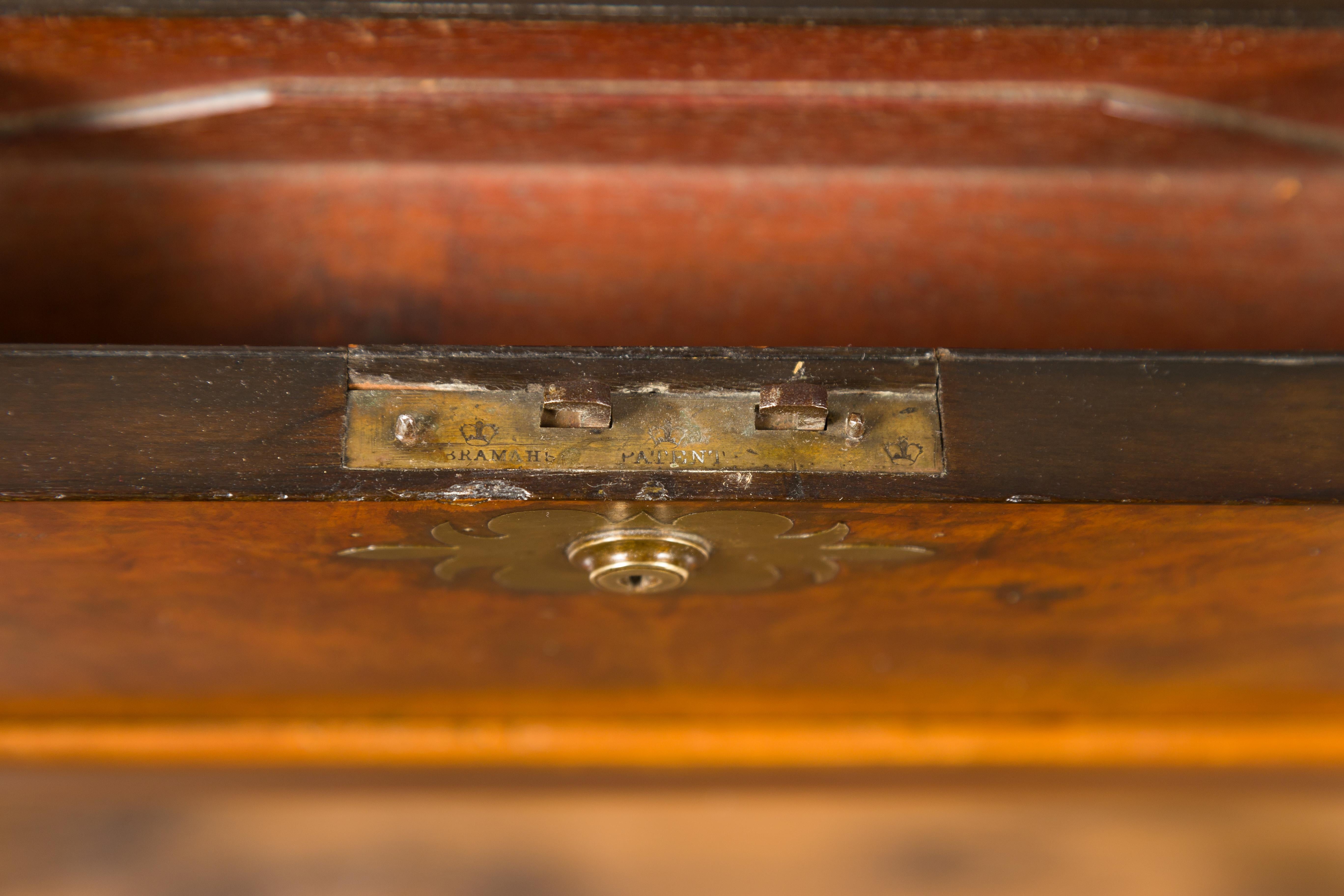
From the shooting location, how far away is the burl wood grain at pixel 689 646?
55 centimetres

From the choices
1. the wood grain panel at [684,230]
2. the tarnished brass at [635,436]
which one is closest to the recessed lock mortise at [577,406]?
the tarnished brass at [635,436]

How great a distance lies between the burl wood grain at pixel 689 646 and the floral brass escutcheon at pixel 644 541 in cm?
2

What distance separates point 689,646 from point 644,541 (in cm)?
25

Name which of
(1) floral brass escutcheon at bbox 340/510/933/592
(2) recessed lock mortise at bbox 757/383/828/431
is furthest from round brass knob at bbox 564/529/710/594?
(2) recessed lock mortise at bbox 757/383/828/431

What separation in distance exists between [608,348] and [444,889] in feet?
2.48

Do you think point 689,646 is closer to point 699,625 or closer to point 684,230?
point 699,625

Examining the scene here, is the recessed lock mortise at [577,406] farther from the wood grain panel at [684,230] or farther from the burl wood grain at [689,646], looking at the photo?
the wood grain panel at [684,230]

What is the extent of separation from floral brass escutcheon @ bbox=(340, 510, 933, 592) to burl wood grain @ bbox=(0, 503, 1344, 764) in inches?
0.6

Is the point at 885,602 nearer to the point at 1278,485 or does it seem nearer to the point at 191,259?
the point at 1278,485

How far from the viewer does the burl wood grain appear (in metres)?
0.55

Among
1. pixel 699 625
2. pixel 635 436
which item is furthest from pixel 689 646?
pixel 635 436

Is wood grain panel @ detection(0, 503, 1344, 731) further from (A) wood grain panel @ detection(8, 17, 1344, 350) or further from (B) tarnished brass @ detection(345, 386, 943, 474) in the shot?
(A) wood grain panel @ detection(8, 17, 1344, 350)

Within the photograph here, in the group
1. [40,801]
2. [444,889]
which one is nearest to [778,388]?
[444,889]

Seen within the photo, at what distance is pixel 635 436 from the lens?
484 mm
